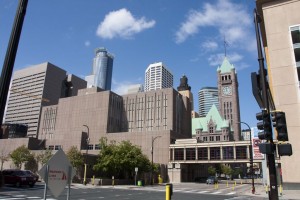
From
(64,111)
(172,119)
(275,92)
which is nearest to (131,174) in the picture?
(275,92)

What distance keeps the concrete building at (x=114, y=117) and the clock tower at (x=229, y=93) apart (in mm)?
49821

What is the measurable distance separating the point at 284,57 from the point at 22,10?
27.9 metres

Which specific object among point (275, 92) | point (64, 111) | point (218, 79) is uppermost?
point (218, 79)

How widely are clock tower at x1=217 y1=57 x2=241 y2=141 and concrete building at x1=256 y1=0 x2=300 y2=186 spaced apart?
131998 millimetres

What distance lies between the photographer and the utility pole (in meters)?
5.77

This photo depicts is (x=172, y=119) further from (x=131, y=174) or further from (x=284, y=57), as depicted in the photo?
(x=284, y=57)

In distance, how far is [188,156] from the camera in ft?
289

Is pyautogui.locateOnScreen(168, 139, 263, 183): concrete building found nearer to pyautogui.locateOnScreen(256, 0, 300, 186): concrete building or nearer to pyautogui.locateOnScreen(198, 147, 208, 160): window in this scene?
pyautogui.locateOnScreen(198, 147, 208, 160): window

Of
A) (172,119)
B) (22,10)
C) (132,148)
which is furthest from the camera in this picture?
(172,119)

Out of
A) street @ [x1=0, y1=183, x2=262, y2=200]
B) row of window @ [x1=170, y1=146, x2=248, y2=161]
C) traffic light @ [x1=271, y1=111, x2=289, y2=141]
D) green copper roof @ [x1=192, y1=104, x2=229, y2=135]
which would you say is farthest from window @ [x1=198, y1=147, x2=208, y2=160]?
traffic light @ [x1=271, y1=111, x2=289, y2=141]

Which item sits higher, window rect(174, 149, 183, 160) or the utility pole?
window rect(174, 149, 183, 160)

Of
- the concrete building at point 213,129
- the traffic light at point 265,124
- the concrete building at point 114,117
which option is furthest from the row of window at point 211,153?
the traffic light at point 265,124

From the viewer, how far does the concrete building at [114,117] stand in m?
106

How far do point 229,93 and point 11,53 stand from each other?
6383 inches
